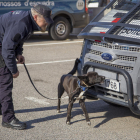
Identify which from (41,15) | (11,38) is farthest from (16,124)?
(41,15)

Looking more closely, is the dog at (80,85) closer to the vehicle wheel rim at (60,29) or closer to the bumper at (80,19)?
the vehicle wheel rim at (60,29)

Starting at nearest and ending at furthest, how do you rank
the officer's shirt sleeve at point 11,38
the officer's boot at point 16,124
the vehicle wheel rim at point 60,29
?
the officer's shirt sleeve at point 11,38 → the officer's boot at point 16,124 → the vehicle wheel rim at point 60,29

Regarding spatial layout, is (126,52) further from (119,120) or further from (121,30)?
(119,120)

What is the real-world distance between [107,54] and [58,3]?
839 centimetres

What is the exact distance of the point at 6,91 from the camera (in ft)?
13.4

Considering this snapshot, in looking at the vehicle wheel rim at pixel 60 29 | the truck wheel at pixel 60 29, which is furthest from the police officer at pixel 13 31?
the vehicle wheel rim at pixel 60 29

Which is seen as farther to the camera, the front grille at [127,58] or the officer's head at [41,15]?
the front grille at [127,58]

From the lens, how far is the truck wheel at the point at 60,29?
40.0ft

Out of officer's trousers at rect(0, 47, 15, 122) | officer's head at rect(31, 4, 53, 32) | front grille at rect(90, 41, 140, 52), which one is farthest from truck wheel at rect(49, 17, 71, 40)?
officer's head at rect(31, 4, 53, 32)

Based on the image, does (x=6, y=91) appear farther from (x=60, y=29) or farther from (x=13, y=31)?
(x=60, y=29)

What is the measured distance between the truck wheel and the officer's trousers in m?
8.30

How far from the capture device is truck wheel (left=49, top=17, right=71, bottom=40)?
1220 centimetres

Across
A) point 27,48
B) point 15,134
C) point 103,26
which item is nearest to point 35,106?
point 15,134

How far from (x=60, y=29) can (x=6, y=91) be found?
28.2ft
